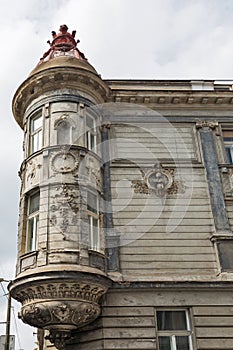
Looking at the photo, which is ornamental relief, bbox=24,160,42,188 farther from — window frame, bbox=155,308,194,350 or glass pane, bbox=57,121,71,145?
window frame, bbox=155,308,194,350

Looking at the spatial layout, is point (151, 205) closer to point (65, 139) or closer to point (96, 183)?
point (96, 183)

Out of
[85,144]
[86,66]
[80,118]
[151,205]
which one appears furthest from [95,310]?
[86,66]

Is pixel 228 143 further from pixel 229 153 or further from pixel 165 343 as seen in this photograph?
pixel 165 343

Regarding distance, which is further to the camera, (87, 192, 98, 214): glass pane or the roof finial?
the roof finial

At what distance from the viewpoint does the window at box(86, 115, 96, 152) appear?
571 inches

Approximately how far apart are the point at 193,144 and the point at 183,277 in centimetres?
539

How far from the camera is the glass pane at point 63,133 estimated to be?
547 inches

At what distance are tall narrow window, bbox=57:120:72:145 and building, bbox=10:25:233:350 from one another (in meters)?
0.04

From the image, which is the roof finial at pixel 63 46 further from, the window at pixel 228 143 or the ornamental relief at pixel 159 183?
the window at pixel 228 143

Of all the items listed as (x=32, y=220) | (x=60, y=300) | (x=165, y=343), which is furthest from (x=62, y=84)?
(x=165, y=343)

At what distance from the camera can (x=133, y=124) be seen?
15688 mm

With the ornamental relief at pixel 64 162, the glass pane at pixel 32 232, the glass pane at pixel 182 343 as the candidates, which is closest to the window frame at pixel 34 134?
the ornamental relief at pixel 64 162

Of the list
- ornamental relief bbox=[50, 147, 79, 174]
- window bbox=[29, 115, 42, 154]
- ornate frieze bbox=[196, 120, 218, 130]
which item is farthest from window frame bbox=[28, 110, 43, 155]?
ornate frieze bbox=[196, 120, 218, 130]

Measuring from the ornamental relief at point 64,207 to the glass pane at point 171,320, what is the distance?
390 cm
